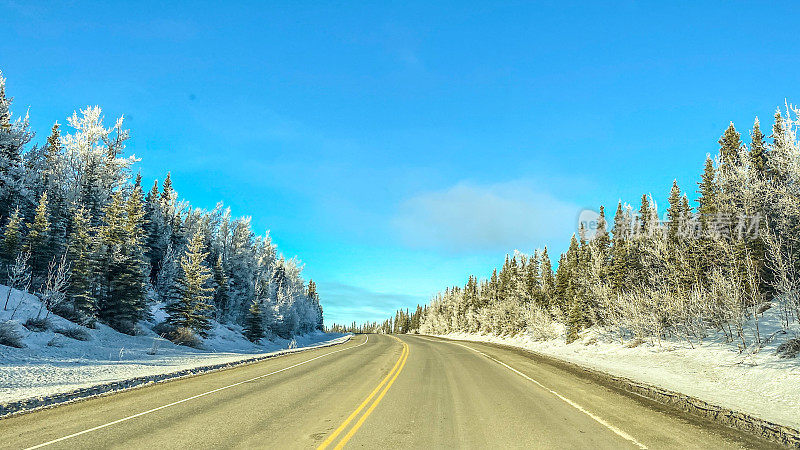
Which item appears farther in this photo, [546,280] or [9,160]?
[546,280]

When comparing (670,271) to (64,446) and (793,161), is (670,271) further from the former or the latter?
(64,446)

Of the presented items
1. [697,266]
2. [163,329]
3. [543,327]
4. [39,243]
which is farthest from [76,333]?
[543,327]

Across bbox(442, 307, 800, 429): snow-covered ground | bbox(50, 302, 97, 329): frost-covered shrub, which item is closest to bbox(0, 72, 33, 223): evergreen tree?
bbox(50, 302, 97, 329): frost-covered shrub

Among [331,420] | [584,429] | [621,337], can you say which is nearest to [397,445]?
[331,420]

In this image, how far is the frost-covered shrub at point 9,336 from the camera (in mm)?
16920

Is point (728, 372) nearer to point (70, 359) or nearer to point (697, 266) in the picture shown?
point (697, 266)

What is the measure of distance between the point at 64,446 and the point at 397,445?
519 cm

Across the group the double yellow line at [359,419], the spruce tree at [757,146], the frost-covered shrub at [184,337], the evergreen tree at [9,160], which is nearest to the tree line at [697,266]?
the spruce tree at [757,146]

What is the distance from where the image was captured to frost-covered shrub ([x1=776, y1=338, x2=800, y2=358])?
14.5 m

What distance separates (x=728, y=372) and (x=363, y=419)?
50.3ft

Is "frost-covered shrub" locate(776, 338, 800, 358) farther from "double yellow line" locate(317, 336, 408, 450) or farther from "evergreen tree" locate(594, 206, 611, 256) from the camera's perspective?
"evergreen tree" locate(594, 206, 611, 256)

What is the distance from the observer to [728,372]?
52.4 ft

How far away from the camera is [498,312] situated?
68188mm

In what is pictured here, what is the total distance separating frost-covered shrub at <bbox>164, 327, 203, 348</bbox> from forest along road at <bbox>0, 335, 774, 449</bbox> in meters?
17.6
